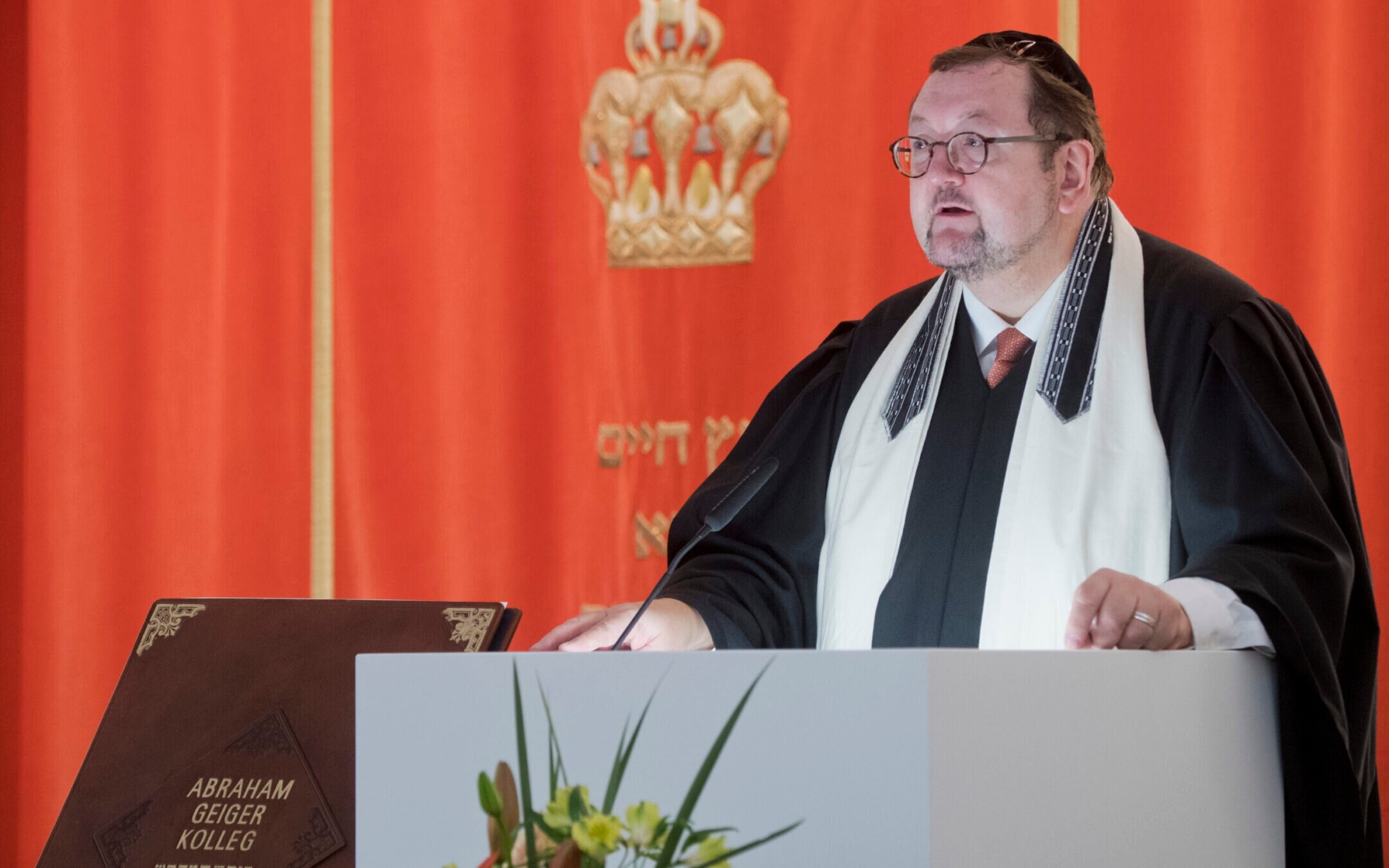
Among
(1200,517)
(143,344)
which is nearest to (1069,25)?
(1200,517)

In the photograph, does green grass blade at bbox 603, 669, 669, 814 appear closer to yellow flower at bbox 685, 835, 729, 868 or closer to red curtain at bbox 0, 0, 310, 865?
yellow flower at bbox 685, 835, 729, 868

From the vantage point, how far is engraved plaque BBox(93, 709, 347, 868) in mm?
1343

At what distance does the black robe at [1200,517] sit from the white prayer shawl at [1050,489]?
2 cm

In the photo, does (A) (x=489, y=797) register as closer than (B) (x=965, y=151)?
Yes

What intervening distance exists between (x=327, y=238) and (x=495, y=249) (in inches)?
16.8

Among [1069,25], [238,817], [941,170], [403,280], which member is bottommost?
[238,817]

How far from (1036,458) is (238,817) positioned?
3.50 feet

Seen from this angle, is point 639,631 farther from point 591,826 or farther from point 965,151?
point 965,151

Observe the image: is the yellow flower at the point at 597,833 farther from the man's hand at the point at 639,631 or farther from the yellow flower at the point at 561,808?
the man's hand at the point at 639,631

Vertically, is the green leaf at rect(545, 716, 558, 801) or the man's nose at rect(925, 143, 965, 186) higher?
the man's nose at rect(925, 143, 965, 186)

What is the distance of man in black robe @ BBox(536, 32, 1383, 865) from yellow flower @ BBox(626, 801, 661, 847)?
1.95 ft

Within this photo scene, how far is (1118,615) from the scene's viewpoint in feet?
3.94

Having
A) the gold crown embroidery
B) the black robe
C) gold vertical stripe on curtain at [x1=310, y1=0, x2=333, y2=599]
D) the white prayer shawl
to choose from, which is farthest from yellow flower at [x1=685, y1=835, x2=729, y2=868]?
gold vertical stripe on curtain at [x1=310, y1=0, x2=333, y2=599]

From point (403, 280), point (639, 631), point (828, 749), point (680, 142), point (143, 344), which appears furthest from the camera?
point (143, 344)
